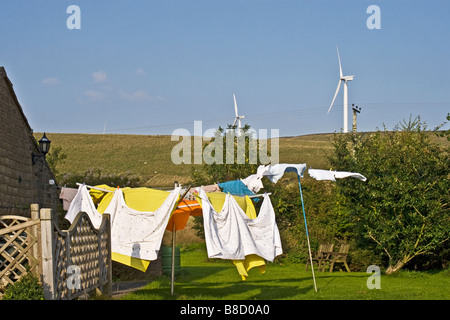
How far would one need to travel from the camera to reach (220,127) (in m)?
27.9

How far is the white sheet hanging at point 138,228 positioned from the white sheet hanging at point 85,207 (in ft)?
1.86

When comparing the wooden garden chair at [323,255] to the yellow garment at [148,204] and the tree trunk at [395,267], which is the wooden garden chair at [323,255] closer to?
the tree trunk at [395,267]

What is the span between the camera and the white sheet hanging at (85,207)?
43.9 ft

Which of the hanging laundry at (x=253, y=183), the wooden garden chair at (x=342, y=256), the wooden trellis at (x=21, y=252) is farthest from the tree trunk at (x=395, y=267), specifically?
the wooden trellis at (x=21, y=252)

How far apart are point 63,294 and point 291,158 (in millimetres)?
55802

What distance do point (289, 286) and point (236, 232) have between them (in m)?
4.20

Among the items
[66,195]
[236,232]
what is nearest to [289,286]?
[236,232]

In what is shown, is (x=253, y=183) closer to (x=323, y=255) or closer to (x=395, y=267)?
(x=323, y=255)

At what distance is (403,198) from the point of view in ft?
59.1
